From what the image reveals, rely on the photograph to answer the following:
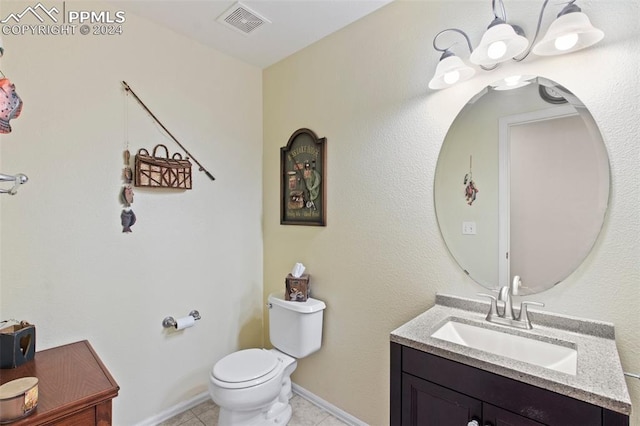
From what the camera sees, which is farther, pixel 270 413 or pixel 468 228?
pixel 270 413

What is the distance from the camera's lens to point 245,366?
5.83ft

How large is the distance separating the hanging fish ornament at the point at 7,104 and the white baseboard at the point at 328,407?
2232 mm

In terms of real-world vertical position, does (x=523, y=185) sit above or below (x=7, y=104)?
below

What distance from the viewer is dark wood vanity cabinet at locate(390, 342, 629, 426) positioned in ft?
2.80

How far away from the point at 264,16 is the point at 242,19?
0.46 feet

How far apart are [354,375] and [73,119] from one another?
2.18m

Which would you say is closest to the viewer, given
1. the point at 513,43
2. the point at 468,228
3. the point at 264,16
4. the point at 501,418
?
the point at 501,418

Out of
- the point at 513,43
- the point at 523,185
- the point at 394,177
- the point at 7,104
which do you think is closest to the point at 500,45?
the point at 513,43

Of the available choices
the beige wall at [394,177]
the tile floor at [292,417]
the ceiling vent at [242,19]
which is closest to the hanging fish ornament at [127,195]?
the beige wall at [394,177]

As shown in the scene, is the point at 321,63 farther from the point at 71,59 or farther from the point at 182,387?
the point at 182,387

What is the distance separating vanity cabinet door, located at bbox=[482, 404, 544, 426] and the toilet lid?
1.15m

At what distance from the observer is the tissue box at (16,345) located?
1230 mm

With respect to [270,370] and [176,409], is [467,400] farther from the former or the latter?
[176,409]

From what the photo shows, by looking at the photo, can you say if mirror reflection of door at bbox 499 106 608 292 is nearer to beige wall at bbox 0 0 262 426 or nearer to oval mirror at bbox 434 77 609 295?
oval mirror at bbox 434 77 609 295
